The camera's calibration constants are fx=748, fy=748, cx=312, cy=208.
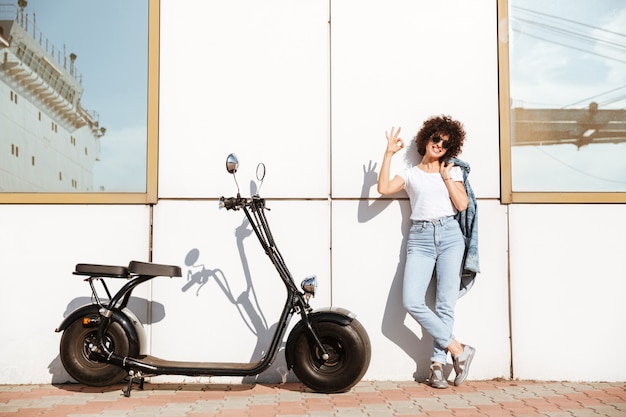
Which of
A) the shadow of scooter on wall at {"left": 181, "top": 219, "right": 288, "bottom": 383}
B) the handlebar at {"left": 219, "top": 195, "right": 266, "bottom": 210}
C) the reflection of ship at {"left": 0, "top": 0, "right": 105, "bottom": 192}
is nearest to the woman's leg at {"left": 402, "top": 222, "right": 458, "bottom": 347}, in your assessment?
the shadow of scooter on wall at {"left": 181, "top": 219, "right": 288, "bottom": 383}

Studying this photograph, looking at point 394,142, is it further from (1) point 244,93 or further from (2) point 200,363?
(2) point 200,363

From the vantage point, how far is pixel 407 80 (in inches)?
249

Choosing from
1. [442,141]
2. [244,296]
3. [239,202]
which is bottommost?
→ [244,296]

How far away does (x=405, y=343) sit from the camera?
6207mm

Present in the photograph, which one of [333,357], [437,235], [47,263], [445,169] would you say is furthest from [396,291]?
[47,263]

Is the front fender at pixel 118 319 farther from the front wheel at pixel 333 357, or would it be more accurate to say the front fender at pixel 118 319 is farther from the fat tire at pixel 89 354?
the front wheel at pixel 333 357

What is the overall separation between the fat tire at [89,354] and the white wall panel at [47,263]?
59 centimetres

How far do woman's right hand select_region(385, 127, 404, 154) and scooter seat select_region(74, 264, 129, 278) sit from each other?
2280mm

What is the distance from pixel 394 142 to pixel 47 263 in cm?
303

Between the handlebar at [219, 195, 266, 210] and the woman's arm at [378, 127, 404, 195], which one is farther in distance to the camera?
the woman's arm at [378, 127, 404, 195]

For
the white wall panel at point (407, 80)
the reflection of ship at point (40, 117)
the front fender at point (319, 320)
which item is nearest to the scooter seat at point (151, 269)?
the front fender at point (319, 320)

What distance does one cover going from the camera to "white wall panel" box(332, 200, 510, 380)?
20.3ft

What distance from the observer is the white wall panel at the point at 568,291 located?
6.20m

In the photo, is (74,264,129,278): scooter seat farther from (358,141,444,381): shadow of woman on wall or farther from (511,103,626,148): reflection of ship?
(511,103,626,148): reflection of ship
